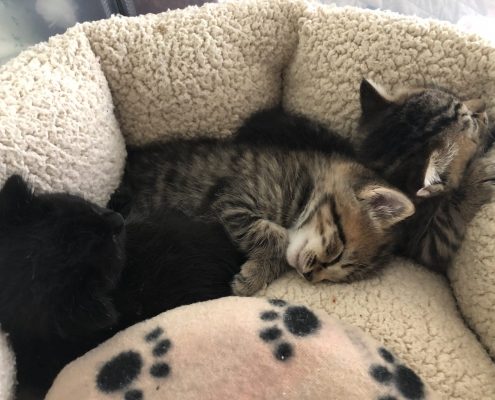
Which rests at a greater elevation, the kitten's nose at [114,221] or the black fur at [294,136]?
the kitten's nose at [114,221]

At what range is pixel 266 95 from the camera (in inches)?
65.2

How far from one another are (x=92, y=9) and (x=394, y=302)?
1.60 m

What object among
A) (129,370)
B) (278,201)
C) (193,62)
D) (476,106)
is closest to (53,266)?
(129,370)

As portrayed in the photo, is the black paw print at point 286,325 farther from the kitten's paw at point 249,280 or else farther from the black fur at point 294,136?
the black fur at point 294,136

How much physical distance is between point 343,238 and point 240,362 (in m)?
0.48

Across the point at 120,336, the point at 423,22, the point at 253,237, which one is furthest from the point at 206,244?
the point at 423,22

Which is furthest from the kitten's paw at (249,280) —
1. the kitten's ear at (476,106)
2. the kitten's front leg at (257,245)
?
the kitten's ear at (476,106)

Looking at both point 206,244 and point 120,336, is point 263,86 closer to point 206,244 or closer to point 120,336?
point 206,244

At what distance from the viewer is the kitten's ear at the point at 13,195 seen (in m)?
1.08

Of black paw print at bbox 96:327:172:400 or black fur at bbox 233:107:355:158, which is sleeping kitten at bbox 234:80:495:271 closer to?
black fur at bbox 233:107:355:158

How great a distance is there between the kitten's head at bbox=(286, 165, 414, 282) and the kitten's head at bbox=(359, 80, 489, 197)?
0.08 m

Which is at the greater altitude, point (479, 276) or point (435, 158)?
point (435, 158)

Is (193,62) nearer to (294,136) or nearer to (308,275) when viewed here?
(294,136)

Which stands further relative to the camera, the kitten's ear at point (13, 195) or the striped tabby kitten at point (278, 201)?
the striped tabby kitten at point (278, 201)
